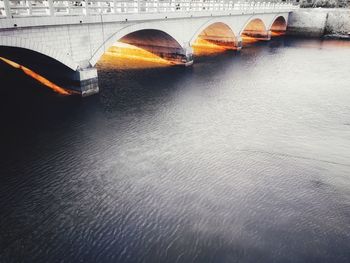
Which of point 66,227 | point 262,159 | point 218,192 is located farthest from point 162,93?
point 66,227

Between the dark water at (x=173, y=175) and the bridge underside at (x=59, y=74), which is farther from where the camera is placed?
the bridge underside at (x=59, y=74)

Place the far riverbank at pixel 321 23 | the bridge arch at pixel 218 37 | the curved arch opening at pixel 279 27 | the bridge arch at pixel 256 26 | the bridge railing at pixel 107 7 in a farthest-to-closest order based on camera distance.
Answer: the curved arch opening at pixel 279 27, the far riverbank at pixel 321 23, the bridge arch at pixel 256 26, the bridge arch at pixel 218 37, the bridge railing at pixel 107 7

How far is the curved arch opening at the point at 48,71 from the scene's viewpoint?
14453 millimetres

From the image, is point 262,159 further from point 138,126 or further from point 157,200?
point 138,126

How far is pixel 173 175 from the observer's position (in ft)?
32.0

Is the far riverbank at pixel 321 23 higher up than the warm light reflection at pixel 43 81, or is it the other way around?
the far riverbank at pixel 321 23

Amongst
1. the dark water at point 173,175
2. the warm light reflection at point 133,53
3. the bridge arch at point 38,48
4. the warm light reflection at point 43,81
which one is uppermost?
the bridge arch at point 38,48

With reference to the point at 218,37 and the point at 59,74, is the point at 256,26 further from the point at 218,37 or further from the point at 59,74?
the point at 59,74

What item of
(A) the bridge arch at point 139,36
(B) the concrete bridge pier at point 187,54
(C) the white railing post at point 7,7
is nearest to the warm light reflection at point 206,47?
(B) the concrete bridge pier at point 187,54

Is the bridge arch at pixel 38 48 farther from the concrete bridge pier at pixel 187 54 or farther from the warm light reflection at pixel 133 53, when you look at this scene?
the warm light reflection at pixel 133 53

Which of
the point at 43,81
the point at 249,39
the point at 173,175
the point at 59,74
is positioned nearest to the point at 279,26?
the point at 249,39

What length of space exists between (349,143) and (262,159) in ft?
15.2

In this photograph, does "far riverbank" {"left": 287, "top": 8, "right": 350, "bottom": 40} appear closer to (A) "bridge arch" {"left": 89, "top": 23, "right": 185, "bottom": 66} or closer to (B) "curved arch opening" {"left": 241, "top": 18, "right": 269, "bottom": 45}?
(B) "curved arch opening" {"left": 241, "top": 18, "right": 269, "bottom": 45}

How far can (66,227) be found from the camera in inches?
293
